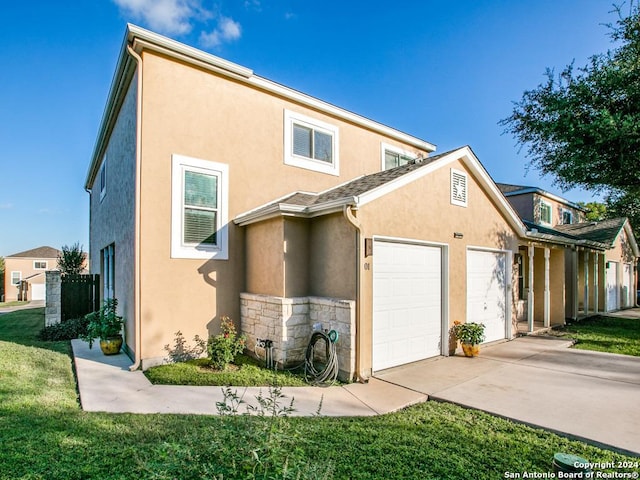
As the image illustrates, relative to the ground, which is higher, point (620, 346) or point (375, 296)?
point (375, 296)

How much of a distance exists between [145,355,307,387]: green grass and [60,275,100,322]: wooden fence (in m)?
6.48

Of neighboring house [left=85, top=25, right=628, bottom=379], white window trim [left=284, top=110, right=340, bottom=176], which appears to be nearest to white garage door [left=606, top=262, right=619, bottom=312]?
neighboring house [left=85, top=25, right=628, bottom=379]

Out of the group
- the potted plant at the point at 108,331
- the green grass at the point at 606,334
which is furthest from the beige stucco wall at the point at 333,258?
the green grass at the point at 606,334

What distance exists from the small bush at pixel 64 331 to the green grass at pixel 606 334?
13.9 m

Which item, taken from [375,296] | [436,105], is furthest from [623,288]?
[375,296]

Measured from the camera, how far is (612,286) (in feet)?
59.3

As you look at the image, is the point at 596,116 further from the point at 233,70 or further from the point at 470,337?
the point at 233,70

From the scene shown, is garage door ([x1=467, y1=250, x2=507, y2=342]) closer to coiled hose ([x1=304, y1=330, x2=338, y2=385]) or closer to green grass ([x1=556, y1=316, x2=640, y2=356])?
green grass ([x1=556, y1=316, x2=640, y2=356])

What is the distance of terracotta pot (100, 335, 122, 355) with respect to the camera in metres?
7.78

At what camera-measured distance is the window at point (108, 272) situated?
32.8ft

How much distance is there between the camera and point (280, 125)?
29.7 feet

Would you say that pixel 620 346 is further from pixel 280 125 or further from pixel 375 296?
pixel 280 125

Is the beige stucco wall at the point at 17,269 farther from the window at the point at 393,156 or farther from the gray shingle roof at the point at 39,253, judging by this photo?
the window at the point at 393,156

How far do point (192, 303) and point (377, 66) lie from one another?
431 inches
